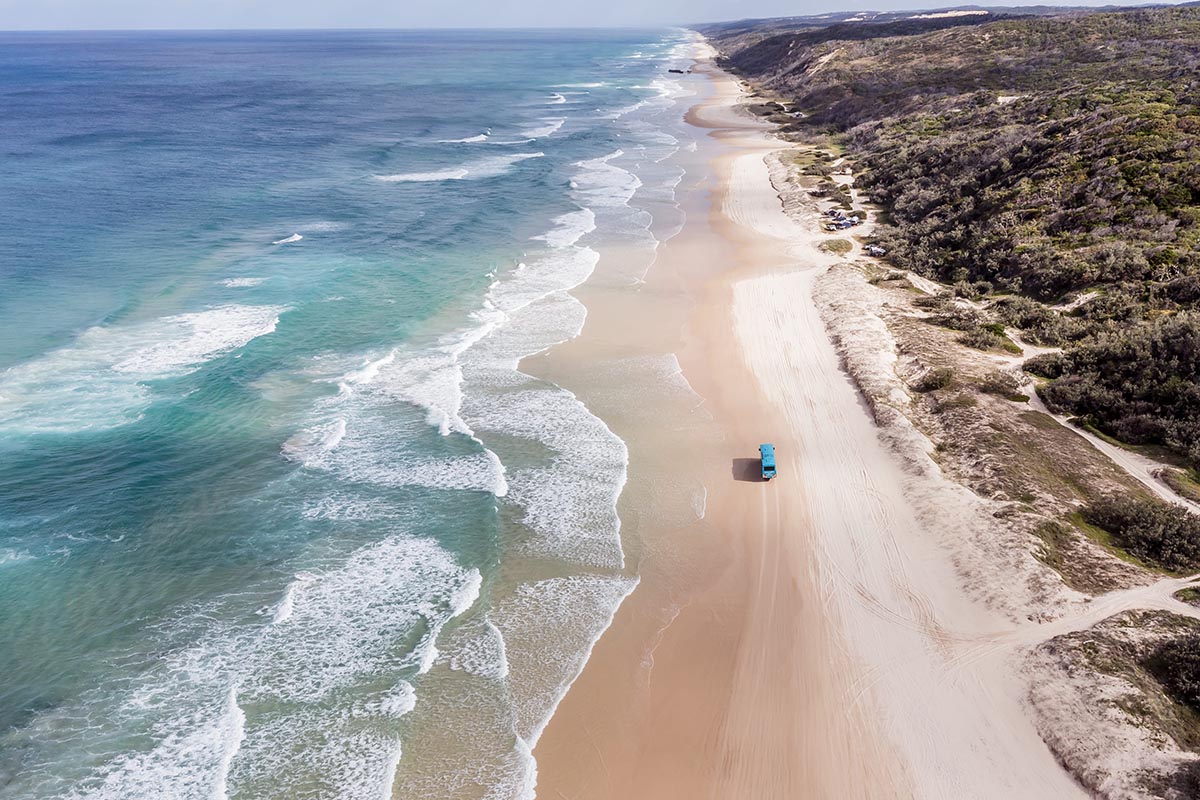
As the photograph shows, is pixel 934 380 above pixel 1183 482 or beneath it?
above

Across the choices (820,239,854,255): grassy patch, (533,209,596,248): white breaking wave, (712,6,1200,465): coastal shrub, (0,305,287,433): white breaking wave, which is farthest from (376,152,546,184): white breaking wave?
(820,239,854,255): grassy patch

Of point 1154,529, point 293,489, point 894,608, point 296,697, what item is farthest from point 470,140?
point 1154,529

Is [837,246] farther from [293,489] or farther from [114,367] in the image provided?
[114,367]

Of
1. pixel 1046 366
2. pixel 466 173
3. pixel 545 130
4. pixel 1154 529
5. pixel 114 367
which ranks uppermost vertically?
pixel 545 130

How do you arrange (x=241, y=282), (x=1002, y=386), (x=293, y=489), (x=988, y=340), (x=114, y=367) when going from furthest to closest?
(x=241, y=282) → (x=988, y=340) → (x=114, y=367) → (x=1002, y=386) → (x=293, y=489)

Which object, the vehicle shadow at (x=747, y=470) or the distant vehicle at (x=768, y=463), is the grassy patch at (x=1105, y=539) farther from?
the vehicle shadow at (x=747, y=470)

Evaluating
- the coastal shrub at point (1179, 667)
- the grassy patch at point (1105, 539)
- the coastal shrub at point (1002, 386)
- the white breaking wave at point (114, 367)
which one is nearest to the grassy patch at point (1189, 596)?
the grassy patch at point (1105, 539)

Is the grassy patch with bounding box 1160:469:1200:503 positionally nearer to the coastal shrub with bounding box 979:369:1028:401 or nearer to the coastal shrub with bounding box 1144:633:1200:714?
the coastal shrub with bounding box 979:369:1028:401
